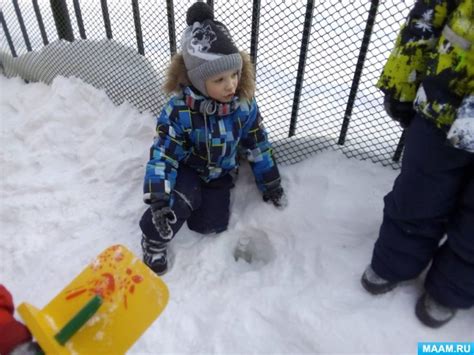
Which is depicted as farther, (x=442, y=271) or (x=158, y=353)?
(x=158, y=353)

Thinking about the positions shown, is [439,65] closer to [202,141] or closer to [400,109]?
[400,109]

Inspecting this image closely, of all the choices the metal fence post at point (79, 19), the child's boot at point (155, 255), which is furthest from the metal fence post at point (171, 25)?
the child's boot at point (155, 255)

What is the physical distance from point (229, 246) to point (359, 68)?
101 cm

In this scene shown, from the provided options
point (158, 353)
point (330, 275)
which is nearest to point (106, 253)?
point (158, 353)

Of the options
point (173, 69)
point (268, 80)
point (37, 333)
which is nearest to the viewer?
point (37, 333)

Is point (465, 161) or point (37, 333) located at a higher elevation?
point (465, 161)

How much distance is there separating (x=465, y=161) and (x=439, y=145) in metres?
0.09

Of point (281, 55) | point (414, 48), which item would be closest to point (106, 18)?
point (281, 55)

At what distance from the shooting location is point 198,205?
75.0 inches

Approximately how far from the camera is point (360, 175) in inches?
76.9

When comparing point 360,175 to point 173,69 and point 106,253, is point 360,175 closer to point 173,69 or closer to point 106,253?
point 173,69

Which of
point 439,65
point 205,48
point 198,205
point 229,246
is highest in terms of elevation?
point 439,65

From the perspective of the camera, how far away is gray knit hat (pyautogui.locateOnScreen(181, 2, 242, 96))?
1551 millimetres

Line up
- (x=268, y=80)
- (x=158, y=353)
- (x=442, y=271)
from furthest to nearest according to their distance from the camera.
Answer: (x=268, y=80), (x=158, y=353), (x=442, y=271)
